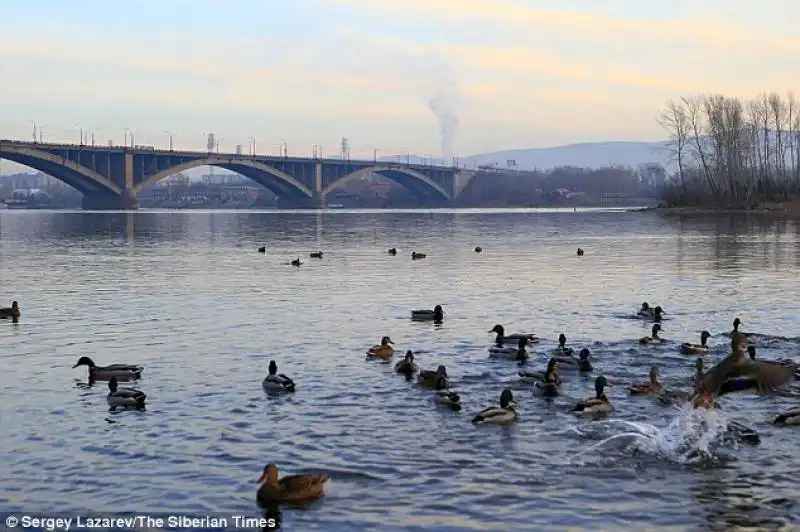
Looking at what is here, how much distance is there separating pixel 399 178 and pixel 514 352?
156564 millimetres

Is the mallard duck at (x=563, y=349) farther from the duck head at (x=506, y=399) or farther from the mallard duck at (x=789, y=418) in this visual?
the mallard duck at (x=789, y=418)

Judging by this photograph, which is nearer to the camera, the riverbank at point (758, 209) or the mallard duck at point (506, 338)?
the mallard duck at point (506, 338)

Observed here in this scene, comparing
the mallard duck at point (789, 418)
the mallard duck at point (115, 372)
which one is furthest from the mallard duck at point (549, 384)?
the mallard duck at point (115, 372)

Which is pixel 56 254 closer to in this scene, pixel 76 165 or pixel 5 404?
pixel 5 404

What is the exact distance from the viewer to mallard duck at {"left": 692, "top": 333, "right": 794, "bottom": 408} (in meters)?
12.7

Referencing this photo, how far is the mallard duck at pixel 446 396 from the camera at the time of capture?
1702 cm

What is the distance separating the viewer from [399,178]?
17725 centimetres

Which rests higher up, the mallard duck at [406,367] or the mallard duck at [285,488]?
the mallard duck at [406,367]

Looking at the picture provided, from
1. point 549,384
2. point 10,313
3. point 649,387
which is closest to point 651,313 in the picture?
point 649,387

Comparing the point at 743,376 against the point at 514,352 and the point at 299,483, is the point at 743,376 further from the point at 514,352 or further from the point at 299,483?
the point at 514,352

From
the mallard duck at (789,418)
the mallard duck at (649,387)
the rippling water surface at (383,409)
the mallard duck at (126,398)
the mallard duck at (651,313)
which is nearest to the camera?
the rippling water surface at (383,409)

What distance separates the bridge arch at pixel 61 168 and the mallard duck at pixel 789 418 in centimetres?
11292

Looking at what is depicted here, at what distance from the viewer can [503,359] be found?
70.9ft

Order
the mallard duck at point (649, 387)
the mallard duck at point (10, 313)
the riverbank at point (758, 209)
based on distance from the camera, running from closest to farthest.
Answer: the mallard duck at point (649, 387) < the mallard duck at point (10, 313) < the riverbank at point (758, 209)
